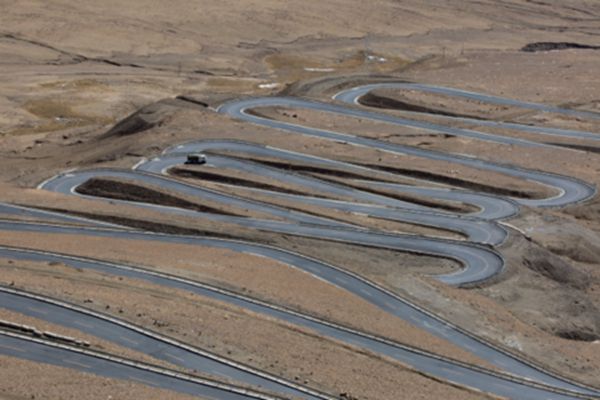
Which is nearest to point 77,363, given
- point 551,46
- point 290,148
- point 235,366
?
point 235,366

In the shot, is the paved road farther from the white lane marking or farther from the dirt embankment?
the dirt embankment

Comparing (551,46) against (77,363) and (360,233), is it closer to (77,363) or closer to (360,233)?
(360,233)

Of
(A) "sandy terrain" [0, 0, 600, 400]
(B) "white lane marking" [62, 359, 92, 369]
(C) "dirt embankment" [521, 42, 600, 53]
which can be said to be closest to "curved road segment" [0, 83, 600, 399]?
(A) "sandy terrain" [0, 0, 600, 400]

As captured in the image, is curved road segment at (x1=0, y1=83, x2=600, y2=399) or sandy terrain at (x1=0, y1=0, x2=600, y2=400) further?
sandy terrain at (x1=0, y1=0, x2=600, y2=400)

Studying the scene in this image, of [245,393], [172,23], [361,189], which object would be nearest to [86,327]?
[245,393]

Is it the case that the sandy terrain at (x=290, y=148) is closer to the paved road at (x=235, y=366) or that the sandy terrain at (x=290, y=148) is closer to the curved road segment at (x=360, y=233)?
the paved road at (x=235, y=366)

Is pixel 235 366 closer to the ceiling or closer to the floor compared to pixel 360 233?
closer to the ceiling
